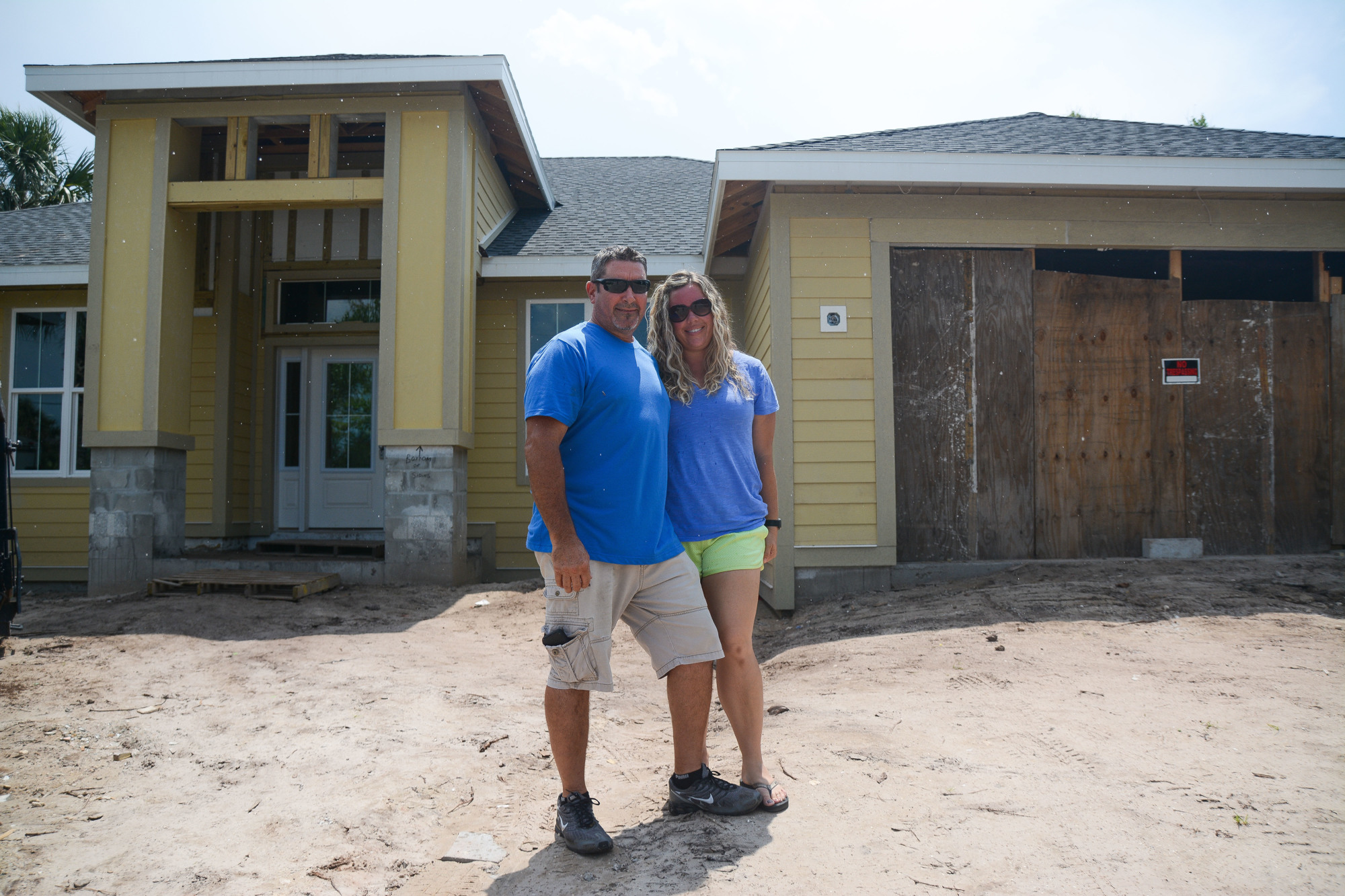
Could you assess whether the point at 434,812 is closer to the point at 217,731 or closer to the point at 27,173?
the point at 217,731

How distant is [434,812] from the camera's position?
2775mm

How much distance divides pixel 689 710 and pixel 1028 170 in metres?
5.19

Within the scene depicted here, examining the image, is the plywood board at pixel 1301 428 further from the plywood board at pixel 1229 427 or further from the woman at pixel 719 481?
the woman at pixel 719 481

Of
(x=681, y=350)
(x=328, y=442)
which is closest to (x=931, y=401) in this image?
(x=681, y=350)

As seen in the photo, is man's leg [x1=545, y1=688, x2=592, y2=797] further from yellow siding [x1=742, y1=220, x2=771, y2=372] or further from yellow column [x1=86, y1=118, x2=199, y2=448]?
yellow column [x1=86, y1=118, x2=199, y2=448]

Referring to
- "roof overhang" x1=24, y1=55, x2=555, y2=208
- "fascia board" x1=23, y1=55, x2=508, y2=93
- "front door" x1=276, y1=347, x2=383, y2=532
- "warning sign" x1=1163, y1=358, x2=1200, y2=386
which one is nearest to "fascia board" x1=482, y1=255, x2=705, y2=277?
"roof overhang" x1=24, y1=55, x2=555, y2=208

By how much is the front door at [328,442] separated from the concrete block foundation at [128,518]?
1768mm

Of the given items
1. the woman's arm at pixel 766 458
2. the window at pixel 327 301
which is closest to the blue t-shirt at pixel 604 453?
the woman's arm at pixel 766 458

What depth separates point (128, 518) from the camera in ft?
24.8

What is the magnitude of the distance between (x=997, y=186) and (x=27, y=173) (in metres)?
20.6

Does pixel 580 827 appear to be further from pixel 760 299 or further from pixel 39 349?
pixel 39 349

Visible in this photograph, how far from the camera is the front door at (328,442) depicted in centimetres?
955

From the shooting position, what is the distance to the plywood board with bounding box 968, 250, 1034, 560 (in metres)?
6.26

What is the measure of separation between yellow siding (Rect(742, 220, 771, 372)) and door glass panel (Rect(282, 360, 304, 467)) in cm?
540
